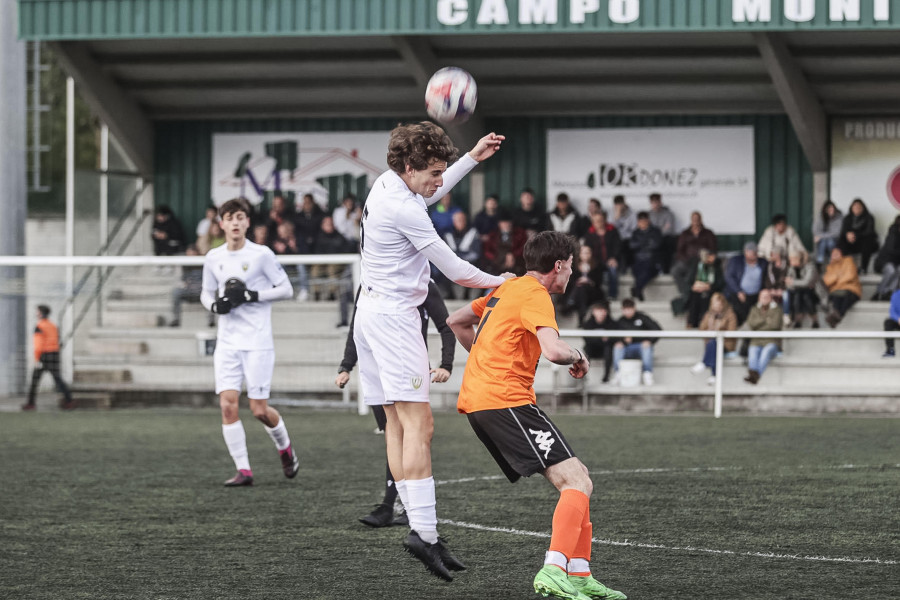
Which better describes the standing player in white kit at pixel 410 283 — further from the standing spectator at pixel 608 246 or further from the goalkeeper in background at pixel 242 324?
the standing spectator at pixel 608 246

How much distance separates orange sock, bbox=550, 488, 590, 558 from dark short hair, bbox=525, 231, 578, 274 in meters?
0.91

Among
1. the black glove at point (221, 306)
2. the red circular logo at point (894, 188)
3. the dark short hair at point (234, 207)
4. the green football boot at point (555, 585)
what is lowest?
the green football boot at point (555, 585)

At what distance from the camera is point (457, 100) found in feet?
21.0

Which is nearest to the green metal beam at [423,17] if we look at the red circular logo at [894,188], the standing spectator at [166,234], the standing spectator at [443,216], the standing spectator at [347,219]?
the standing spectator at [443,216]

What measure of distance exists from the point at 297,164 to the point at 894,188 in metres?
9.18

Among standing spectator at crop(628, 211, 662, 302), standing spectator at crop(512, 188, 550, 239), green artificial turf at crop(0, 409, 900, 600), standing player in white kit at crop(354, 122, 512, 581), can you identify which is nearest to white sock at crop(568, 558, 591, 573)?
green artificial turf at crop(0, 409, 900, 600)

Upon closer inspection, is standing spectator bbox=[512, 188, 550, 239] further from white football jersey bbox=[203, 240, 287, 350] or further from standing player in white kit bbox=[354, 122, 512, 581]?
standing player in white kit bbox=[354, 122, 512, 581]

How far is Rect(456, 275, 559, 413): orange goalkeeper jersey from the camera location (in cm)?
521

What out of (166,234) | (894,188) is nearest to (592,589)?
(894,188)

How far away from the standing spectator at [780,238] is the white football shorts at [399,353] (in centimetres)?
1257

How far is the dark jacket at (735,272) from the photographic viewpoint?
55.3 ft

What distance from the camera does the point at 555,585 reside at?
4.89 metres

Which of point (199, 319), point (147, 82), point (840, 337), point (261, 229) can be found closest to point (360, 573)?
point (840, 337)

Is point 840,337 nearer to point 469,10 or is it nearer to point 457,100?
point 469,10
